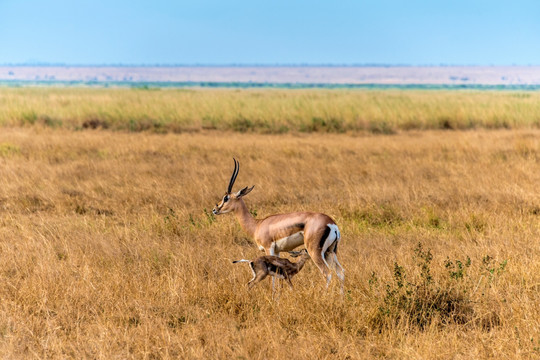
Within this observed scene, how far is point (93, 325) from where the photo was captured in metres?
4.39

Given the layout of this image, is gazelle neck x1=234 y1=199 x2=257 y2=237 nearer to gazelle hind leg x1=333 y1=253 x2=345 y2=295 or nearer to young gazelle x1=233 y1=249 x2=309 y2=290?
young gazelle x1=233 y1=249 x2=309 y2=290

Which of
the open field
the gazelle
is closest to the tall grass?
Result: the open field

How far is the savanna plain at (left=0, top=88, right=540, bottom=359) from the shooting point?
4180mm

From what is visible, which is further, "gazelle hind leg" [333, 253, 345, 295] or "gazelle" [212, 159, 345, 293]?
"gazelle hind leg" [333, 253, 345, 295]

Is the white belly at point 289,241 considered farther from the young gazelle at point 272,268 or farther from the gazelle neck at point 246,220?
the gazelle neck at point 246,220

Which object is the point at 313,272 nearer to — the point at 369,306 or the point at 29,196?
the point at 369,306

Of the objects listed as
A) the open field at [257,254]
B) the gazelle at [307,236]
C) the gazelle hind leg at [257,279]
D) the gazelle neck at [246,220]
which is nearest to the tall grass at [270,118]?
the open field at [257,254]

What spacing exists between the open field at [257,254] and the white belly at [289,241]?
34cm

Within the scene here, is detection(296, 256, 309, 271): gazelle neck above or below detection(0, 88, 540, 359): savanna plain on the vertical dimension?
above

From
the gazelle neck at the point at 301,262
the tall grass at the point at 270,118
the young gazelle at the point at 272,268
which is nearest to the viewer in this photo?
the young gazelle at the point at 272,268

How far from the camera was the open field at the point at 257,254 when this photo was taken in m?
4.16

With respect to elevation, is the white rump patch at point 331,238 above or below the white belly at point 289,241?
above

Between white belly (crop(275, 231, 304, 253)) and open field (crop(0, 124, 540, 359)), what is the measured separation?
0.34 m

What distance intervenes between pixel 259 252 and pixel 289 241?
4.89ft
